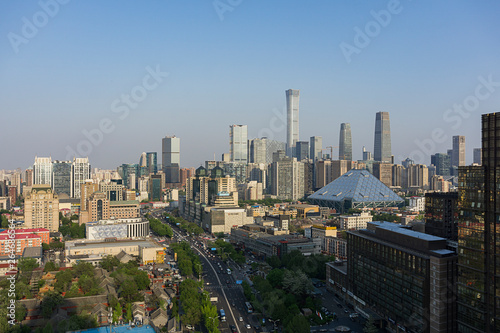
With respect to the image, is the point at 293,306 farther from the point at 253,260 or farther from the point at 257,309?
the point at 253,260

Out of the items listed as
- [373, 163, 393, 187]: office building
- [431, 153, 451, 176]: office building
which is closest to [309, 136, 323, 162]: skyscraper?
[431, 153, 451, 176]: office building

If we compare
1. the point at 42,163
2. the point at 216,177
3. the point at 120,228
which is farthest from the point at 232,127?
the point at 120,228

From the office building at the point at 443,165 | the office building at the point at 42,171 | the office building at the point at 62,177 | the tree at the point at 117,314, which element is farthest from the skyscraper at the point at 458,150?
the tree at the point at 117,314

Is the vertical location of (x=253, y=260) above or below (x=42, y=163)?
below

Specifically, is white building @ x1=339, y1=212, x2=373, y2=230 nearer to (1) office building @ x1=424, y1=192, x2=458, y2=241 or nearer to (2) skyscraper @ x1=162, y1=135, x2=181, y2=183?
(1) office building @ x1=424, y1=192, x2=458, y2=241

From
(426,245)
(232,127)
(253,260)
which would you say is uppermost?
(232,127)

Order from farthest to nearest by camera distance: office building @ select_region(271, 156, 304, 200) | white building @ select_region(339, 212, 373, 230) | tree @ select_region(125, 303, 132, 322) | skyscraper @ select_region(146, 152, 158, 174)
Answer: skyscraper @ select_region(146, 152, 158, 174), office building @ select_region(271, 156, 304, 200), white building @ select_region(339, 212, 373, 230), tree @ select_region(125, 303, 132, 322)

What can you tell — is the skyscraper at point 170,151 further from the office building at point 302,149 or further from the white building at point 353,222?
the white building at point 353,222
